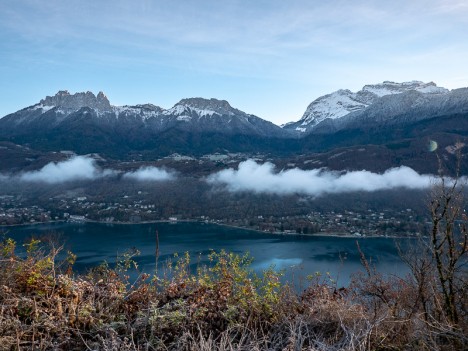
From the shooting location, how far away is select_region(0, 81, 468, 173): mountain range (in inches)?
3514

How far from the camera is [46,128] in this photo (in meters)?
107

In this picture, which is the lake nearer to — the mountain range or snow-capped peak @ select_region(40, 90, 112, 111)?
the mountain range

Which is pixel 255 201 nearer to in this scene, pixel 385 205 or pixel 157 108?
pixel 385 205

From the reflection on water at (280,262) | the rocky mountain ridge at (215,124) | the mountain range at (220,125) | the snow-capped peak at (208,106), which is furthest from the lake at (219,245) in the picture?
the snow-capped peak at (208,106)

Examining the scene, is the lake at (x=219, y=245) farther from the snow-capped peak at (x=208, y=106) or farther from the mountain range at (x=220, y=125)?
the snow-capped peak at (x=208, y=106)

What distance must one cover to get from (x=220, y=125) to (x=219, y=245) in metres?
100

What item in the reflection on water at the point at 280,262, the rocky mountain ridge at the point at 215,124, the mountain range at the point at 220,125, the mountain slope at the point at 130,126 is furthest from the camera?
the mountain slope at the point at 130,126


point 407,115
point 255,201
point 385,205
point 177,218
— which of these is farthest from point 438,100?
point 177,218

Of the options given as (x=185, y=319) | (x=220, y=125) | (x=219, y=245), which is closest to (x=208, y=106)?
(x=220, y=125)

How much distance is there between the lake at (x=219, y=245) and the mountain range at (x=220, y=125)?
150ft

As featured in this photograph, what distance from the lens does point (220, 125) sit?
128 meters

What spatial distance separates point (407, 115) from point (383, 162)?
1591 inches

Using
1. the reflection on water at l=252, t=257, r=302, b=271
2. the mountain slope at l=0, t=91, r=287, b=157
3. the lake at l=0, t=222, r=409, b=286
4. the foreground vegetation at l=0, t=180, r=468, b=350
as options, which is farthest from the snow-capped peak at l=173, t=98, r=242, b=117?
the foreground vegetation at l=0, t=180, r=468, b=350

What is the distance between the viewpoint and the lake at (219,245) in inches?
896
